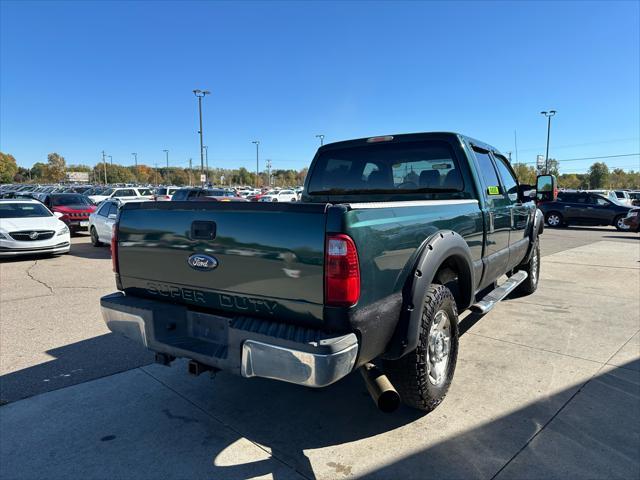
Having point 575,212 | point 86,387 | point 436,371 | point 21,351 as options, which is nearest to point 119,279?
point 86,387

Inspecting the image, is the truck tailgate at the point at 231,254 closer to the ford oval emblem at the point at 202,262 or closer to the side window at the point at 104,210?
the ford oval emblem at the point at 202,262

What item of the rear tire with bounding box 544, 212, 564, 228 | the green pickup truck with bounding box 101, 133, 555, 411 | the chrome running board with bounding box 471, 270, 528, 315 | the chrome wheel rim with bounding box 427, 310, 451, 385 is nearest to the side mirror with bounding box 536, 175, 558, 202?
the chrome running board with bounding box 471, 270, 528, 315

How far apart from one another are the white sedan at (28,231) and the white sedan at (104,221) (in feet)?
4.23

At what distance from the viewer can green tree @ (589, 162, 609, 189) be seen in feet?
275

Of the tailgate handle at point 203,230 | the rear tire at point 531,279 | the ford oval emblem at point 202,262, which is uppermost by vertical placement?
the tailgate handle at point 203,230

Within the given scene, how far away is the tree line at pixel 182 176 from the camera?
85.7 meters

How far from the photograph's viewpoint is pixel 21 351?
438 centimetres

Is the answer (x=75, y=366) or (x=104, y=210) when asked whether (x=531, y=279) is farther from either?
(x=104, y=210)

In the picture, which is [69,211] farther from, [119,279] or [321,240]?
[321,240]

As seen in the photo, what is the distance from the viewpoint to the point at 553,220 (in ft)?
69.5

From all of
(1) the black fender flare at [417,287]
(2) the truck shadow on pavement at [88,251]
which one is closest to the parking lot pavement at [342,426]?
(1) the black fender flare at [417,287]

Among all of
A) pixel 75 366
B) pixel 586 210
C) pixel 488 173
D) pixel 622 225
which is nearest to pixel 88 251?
pixel 75 366

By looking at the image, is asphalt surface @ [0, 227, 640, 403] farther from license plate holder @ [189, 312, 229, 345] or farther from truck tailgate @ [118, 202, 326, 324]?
license plate holder @ [189, 312, 229, 345]

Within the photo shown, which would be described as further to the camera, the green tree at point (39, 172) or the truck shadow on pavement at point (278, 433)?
the green tree at point (39, 172)
